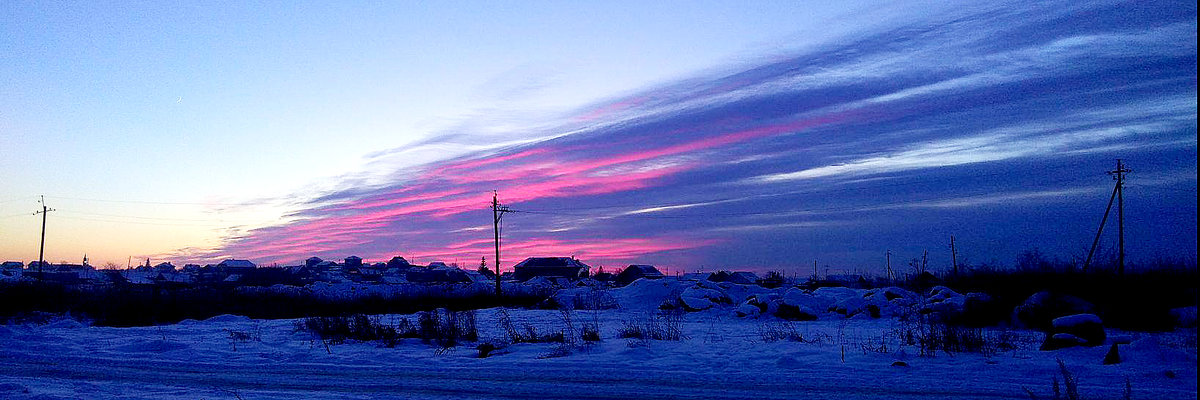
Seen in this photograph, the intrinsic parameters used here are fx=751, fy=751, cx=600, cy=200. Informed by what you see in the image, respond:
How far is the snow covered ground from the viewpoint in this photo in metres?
9.55

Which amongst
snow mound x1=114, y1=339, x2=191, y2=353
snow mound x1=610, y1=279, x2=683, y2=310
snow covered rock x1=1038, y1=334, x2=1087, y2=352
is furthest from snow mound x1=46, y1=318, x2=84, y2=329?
snow covered rock x1=1038, y1=334, x2=1087, y2=352

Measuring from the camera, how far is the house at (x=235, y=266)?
371ft

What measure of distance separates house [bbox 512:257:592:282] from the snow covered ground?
279 feet

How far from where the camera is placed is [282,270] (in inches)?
4220

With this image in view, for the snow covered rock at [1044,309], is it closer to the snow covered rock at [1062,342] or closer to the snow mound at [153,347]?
the snow covered rock at [1062,342]

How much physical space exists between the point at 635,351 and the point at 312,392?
5909 millimetres

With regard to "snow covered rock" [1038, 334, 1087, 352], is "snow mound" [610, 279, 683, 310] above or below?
below

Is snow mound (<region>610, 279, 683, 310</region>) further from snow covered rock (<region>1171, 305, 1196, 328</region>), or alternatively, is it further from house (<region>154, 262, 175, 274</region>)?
house (<region>154, 262, 175, 274</region>)

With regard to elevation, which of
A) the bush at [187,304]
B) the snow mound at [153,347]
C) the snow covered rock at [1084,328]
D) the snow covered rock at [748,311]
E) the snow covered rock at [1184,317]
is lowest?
the bush at [187,304]

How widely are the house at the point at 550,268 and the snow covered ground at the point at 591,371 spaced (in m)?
85.2

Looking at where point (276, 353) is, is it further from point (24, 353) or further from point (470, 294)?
point (470, 294)

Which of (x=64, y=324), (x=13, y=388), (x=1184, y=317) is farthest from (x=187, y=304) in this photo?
(x=1184, y=317)

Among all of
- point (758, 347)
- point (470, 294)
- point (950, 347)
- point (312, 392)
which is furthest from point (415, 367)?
point (470, 294)

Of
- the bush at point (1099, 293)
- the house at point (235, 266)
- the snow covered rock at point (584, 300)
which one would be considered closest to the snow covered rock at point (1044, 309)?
the bush at point (1099, 293)
